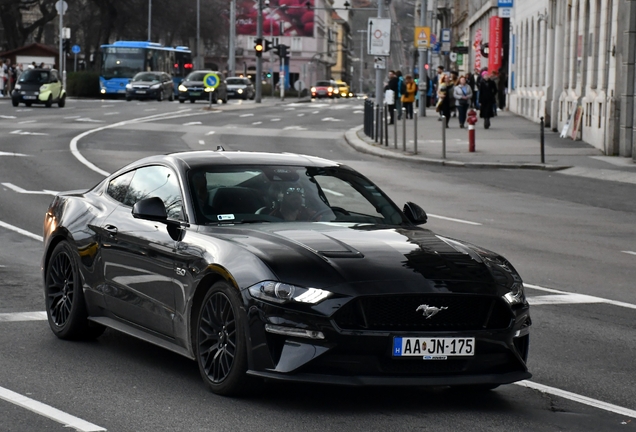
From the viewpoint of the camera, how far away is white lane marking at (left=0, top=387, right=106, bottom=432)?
613 centimetres

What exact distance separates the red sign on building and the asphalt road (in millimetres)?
41194

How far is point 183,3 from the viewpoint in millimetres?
101312

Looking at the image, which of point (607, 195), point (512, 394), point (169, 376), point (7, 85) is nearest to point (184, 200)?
point (169, 376)

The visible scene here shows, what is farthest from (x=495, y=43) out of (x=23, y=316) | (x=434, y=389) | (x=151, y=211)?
(x=434, y=389)

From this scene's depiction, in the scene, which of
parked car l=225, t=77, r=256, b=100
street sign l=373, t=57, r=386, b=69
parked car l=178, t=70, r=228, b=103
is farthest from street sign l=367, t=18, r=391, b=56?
parked car l=225, t=77, r=256, b=100

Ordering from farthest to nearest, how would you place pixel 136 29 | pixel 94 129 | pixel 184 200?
pixel 136 29 → pixel 94 129 → pixel 184 200

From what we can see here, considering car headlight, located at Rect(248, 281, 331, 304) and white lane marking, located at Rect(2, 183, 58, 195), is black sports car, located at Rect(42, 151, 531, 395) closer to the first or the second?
car headlight, located at Rect(248, 281, 331, 304)

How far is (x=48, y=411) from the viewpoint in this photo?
21.2ft

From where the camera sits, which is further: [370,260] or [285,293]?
[370,260]

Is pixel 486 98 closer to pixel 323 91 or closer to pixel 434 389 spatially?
pixel 434 389

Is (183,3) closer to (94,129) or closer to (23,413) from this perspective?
(94,129)

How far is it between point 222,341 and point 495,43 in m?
59.5

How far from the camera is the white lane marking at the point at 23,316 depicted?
369 inches

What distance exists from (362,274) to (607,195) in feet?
53.8
